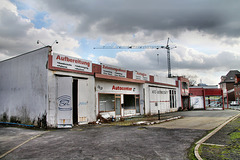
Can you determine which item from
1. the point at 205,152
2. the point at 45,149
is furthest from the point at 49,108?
the point at 205,152

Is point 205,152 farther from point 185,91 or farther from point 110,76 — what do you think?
point 185,91

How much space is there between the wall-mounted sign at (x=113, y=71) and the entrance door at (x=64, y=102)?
4.58 meters

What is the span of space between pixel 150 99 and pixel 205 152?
1718 centimetres

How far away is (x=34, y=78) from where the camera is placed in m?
13.1

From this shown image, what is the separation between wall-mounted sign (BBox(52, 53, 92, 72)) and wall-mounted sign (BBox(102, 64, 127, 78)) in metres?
1.91

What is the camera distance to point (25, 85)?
45.5ft

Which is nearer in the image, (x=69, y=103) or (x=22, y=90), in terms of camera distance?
(x=69, y=103)

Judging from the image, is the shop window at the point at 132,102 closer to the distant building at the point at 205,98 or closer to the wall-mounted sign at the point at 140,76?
the wall-mounted sign at the point at 140,76

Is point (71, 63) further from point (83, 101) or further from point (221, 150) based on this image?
point (221, 150)

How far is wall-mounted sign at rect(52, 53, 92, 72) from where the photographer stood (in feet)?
41.9

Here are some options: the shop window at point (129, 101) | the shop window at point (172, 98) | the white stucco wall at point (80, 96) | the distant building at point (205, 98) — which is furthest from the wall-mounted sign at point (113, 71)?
the distant building at point (205, 98)

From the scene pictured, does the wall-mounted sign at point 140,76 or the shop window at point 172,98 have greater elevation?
the wall-mounted sign at point 140,76

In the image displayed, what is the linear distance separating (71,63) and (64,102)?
3.00 meters

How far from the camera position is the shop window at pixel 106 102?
53.9 feet
